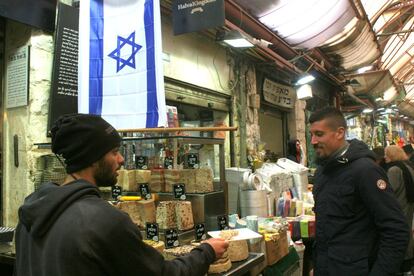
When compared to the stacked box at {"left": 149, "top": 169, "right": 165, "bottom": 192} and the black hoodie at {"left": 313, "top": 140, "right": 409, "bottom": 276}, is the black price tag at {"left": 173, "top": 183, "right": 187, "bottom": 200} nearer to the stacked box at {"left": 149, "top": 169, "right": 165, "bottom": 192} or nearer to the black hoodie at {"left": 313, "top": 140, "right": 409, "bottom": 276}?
the stacked box at {"left": 149, "top": 169, "right": 165, "bottom": 192}

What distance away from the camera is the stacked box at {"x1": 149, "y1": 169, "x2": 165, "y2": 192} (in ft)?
9.48

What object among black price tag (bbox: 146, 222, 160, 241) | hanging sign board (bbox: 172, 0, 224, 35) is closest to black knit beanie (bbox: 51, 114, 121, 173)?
black price tag (bbox: 146, 222, 160, 241)

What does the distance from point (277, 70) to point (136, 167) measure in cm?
510

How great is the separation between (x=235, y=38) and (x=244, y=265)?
2812 mm

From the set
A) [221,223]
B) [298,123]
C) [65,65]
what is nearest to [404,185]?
[221,223]

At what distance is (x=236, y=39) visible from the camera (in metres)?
4.58

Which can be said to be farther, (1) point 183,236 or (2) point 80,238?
(1) point 183,236

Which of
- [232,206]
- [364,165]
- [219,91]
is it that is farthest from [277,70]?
[364,165]

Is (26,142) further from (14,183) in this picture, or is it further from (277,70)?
(277,70)

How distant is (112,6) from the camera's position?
308 cm

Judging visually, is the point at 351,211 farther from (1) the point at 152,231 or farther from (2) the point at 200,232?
(1) the point at 152,231

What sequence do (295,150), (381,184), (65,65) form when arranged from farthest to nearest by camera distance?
1. (295,150)
2. (65,65)
3. (381,184)

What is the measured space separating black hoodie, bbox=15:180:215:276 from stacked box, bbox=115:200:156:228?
1.17m

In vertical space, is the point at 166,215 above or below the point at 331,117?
below
